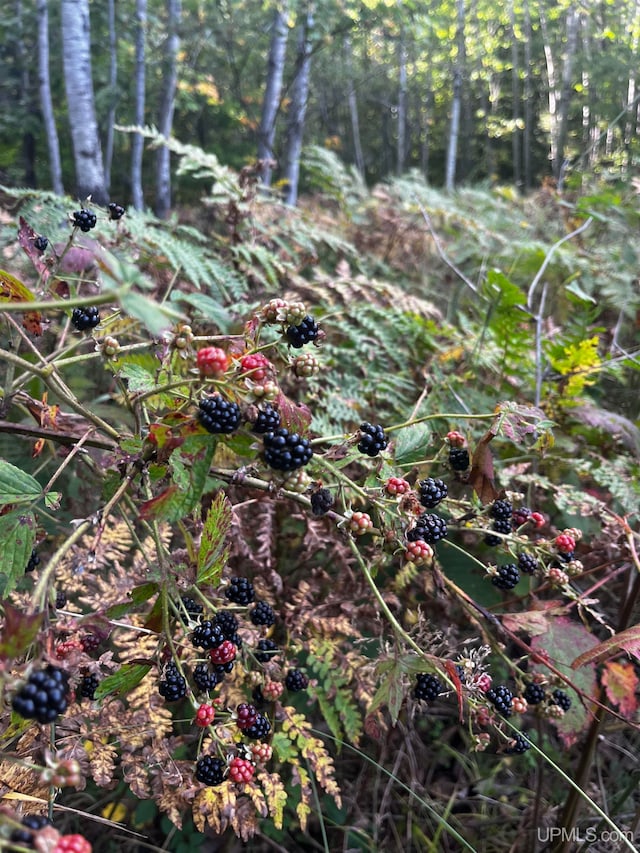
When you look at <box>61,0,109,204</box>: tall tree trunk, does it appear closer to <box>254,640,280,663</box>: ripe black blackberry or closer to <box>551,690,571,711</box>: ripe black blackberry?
<box>254,640,280,663</box>: ripe black blackberry

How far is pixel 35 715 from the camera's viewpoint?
1.85ft

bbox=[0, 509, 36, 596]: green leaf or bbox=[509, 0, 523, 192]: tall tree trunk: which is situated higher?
bbox=[509, 0, 523, 192]: tall tree trunk

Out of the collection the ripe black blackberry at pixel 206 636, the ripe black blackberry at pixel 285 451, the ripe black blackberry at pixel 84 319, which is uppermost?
the ripe black blackberry at pixel 84 319

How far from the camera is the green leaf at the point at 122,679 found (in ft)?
2.74

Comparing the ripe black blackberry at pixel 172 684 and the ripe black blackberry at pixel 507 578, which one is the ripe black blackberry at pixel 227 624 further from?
the ripe black blackberry at pixel 507 578

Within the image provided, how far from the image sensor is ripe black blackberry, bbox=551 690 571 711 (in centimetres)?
124

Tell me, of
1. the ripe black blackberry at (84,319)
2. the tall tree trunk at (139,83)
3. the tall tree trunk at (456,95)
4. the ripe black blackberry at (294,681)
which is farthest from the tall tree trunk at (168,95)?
the tall tree trunk at (456,95)

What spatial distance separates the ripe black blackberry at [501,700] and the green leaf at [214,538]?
23.9 inches

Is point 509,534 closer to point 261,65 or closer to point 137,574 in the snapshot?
point 137,574

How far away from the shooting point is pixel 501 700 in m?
1.04

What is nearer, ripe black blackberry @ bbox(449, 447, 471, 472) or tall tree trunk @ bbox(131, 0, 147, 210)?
ripe black blackberry @ bbox(449, 447, 471, 472)

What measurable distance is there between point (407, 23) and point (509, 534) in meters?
7.48

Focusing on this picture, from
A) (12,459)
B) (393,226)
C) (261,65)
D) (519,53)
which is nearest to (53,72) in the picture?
(261,65)

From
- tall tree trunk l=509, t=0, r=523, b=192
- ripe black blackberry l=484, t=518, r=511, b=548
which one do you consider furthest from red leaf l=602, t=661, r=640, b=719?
tall tree trunk l=509, t=0, r=523, b=192
